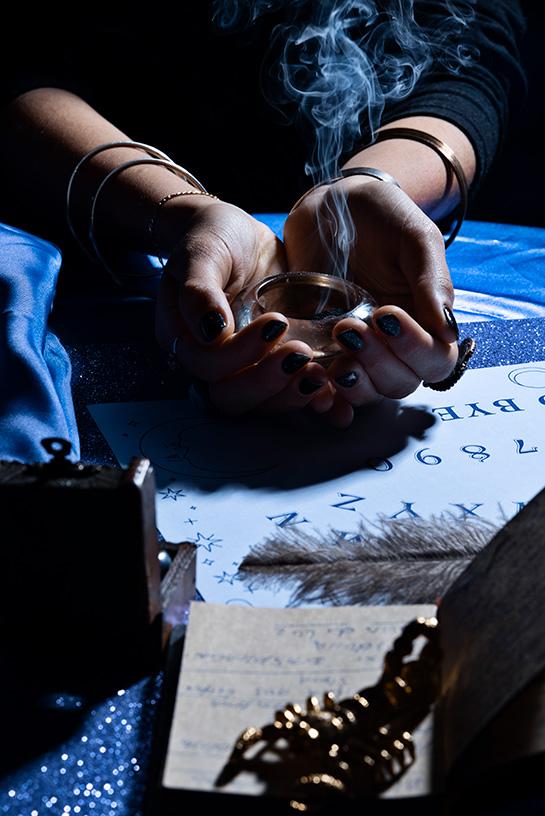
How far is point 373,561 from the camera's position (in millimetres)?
553

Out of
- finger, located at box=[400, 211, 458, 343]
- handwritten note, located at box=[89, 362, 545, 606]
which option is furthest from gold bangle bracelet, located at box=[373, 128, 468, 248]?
handwritten note, located at box=[89, 362, 545, 606]

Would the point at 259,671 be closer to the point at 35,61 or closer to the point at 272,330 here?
the point at 272,330

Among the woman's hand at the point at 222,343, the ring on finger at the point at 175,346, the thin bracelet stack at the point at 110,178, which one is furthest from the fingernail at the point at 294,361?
the thin bracelet stack at the point at 110,178

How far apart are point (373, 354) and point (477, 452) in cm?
12

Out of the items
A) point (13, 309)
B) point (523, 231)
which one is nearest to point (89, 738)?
point (13, 309)

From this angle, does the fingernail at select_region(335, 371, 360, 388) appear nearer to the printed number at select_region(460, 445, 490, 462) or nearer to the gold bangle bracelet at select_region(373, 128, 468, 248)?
the printed number at select_region(460, 445, 490, 462)

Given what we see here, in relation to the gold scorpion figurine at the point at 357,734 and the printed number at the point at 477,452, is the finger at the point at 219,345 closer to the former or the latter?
the printed number at the point at 477,452

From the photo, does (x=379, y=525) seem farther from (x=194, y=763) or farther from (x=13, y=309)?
(x=13, y=309)

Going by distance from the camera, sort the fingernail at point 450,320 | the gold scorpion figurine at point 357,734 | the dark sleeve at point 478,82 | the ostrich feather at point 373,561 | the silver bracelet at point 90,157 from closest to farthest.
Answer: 1. the gold scorpion figurine at point 357,734
2. the ostrich feather at point 373,561
3. the fingernail at point 450,320
4. the silver bracelet at point 90,157
5. the dark sleeve at point 478,82

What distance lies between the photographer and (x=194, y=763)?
38 centimetres

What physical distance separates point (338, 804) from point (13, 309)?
586 mm

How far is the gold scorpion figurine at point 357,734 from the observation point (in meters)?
0.37

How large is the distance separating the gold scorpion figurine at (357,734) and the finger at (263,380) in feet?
1.04

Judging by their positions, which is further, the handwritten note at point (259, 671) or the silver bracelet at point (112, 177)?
the silver bracelet at point (112, 177)
